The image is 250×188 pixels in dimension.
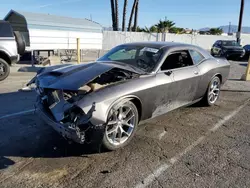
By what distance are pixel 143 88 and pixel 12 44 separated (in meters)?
6.62

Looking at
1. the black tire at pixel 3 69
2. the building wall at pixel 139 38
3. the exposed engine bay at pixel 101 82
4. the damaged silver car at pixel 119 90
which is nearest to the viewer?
the damaged silver car at pixel 119 90

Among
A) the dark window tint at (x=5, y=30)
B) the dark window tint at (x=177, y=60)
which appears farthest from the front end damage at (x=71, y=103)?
the dark window tint at (x=5, y=30)

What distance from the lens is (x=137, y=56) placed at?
4.75 m

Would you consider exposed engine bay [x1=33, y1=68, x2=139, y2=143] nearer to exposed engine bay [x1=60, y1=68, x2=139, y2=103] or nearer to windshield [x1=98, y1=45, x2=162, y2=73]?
exposed engine bay [x1=60, y1=68, x2=139, y2=103]

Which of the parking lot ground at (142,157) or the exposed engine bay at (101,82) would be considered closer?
the parking lot ground at (142,157)

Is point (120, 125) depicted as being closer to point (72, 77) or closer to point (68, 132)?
point (68, 132)

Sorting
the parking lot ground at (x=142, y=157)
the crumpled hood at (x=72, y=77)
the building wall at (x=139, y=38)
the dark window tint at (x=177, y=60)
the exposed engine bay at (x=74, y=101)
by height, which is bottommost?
the parking lot ground at (x=142, y=157)

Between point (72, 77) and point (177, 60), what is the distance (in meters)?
2.17

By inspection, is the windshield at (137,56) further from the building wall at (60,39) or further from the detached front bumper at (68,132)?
the building wall at (60,39)

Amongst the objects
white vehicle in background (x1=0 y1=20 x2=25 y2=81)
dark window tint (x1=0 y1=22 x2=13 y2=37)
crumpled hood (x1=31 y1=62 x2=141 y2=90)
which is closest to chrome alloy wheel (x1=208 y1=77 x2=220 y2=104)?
crumpled hood (x1=31 y1=62 x2=141 y2=90)

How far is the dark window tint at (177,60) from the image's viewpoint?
4.57 metres

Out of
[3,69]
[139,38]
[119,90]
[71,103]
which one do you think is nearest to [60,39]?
[3,69]

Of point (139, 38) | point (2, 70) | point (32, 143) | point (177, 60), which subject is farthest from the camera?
point (139, 38)

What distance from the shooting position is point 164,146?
3818 mm
